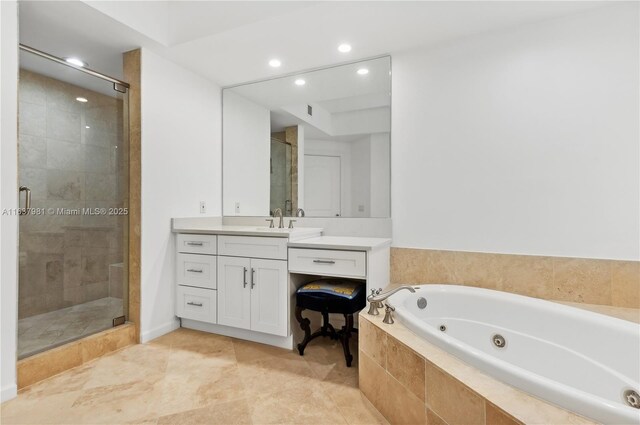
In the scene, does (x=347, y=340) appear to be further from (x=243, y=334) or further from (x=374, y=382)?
(x=243, y=334)

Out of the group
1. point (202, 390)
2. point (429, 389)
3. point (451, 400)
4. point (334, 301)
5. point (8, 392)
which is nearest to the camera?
point (451, 400)

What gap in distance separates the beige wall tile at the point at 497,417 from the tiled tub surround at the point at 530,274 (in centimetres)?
136

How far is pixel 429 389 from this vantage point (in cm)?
116

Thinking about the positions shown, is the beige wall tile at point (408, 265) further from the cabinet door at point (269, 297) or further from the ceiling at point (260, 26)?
the ceiling at point (260, 26)

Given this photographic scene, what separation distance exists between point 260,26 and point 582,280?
2578 millimetres

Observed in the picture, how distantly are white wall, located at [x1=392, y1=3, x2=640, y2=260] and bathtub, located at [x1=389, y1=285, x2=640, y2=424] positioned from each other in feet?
1.42

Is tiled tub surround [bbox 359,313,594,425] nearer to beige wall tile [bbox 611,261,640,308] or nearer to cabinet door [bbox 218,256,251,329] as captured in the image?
cabinet door [bbox 218,256,251,329]

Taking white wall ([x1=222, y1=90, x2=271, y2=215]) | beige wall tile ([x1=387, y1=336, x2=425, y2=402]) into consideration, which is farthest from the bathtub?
white wall ([x1=222, y1=90, x2=271, y2=215])

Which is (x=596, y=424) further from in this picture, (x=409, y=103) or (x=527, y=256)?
(x=409, y=103)

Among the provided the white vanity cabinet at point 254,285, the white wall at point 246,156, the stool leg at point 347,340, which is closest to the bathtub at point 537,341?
the stool leg at point 347,340

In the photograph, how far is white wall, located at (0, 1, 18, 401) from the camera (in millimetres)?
1592

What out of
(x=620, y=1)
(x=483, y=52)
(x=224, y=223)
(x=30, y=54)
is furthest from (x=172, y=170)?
(x=620, y=1)

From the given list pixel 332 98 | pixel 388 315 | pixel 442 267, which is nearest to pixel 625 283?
pixel 442 267

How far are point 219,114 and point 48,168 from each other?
4.72ft
